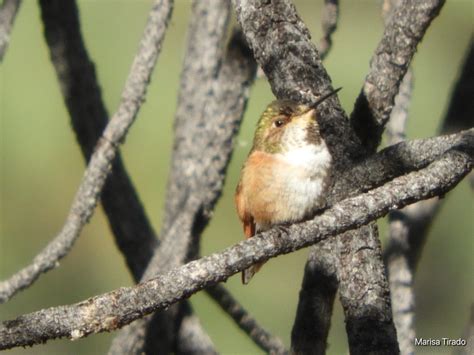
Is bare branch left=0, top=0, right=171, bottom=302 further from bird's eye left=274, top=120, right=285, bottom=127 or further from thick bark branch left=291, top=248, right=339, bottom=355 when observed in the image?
thick bark branch left=291, top=248, right=339, bottom=355

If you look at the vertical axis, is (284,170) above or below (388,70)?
below

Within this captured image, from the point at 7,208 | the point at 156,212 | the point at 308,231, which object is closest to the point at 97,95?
the point at 308,231

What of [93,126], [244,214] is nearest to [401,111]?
[244,214]

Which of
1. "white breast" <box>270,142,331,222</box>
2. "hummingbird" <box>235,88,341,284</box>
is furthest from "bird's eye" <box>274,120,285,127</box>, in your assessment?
"white breast" <box>270,142,331,222</box>

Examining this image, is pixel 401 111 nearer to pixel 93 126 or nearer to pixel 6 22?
pixel 93 126

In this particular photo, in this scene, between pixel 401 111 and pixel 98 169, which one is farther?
pixel 401 111
